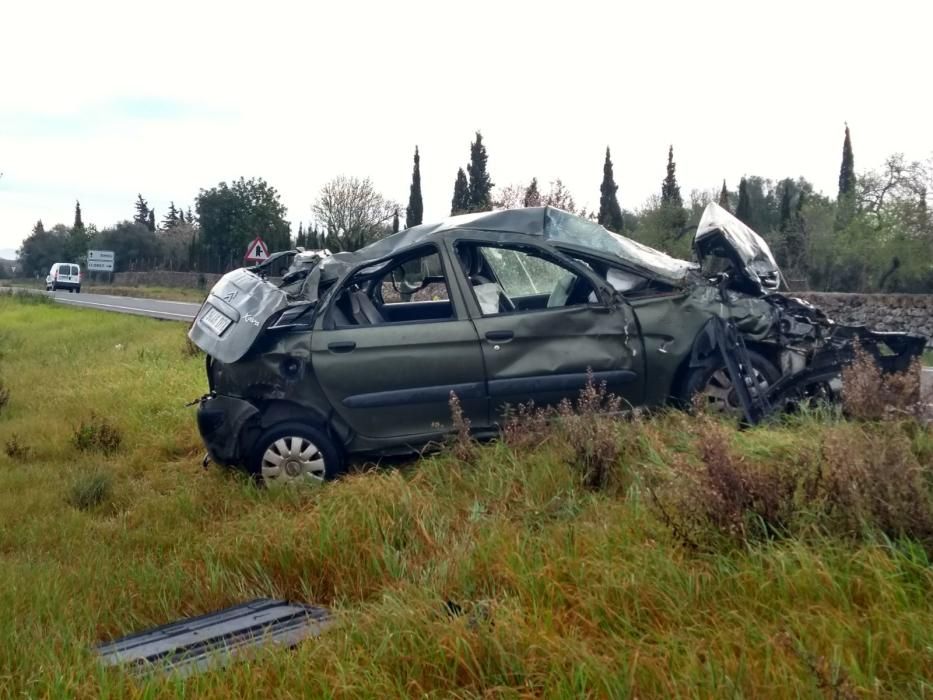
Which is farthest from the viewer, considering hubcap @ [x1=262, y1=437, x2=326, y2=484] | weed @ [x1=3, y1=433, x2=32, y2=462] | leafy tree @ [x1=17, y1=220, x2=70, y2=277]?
leafy tree @ [x1=17, y1=220, x2=70, y2=277]

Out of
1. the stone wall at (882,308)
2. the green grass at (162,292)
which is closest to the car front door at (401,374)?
the stone wall at (882,308)

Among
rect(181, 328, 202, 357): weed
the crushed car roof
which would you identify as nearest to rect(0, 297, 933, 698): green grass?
the crushed car roof

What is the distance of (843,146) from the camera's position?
4725cm

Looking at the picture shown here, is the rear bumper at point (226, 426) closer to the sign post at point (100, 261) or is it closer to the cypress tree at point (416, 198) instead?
the cypress tree at point (416, 198)

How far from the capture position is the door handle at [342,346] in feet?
20.5

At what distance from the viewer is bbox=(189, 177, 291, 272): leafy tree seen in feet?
170

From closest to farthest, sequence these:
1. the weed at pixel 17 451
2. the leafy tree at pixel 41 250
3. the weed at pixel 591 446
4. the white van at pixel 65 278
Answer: the weed at pixel 591 446
the weed at pixel 17 451
the white van at pixel 65 278
the leafy tree at pixel 41 250

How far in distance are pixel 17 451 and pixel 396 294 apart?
12.0 feet

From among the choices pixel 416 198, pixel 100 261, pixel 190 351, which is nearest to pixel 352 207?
pixel 416 198

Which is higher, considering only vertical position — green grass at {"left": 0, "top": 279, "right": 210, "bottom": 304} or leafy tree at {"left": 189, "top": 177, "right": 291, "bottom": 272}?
leafy tree at {"left": 189, "top": 177, "right": 291, "bottom": 272}

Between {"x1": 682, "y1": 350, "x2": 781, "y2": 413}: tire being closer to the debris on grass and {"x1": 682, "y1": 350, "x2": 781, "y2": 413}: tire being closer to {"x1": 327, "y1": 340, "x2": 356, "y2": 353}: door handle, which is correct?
{"x1": 327, "y1": 340, "x2": 356, "y2": 353}: door handle

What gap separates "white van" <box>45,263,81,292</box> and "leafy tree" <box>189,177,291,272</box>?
8.78 metres

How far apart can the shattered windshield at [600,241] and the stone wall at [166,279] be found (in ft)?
148

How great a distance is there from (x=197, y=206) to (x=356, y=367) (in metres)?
49.0
